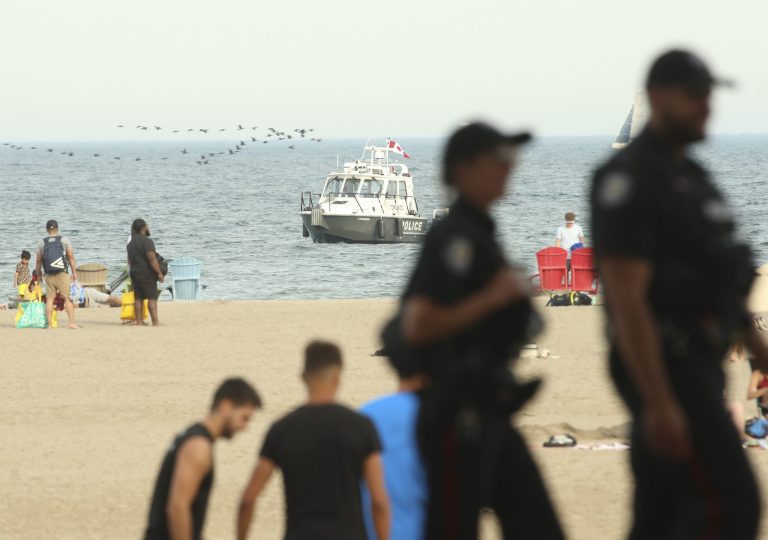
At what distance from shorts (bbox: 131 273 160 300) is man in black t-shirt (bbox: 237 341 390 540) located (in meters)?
13.6

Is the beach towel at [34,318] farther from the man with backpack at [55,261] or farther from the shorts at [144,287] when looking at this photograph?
the shorts at [144,287]

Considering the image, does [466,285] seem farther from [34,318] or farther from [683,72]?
[34,318]

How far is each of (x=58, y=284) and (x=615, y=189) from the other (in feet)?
52.1

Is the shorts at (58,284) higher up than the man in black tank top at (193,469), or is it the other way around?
the man in black tank top at (193,469)

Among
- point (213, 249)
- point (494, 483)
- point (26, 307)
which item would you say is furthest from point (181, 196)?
point (494, 483)

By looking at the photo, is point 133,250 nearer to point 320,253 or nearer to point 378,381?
point 378,381

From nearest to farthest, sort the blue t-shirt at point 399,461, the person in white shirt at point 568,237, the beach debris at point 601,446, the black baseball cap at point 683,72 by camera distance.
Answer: the black baseball cap at point 683,72 → the blue t-shirt at point 399,461 → the beach debris at point 601,446 → the person in white shirt at point 568,237

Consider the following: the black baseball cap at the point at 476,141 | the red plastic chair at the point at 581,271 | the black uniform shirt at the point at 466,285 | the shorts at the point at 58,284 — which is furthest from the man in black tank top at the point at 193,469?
the red plastic chair at the point at 581,271

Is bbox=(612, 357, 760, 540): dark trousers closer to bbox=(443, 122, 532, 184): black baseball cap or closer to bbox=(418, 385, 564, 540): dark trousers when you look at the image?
bbox=(418, 385, 564, 540): dark trousers

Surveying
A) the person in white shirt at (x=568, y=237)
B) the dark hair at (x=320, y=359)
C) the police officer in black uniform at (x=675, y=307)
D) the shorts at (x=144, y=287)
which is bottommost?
the shorts at (x=144, y=287)

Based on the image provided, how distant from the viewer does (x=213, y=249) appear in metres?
58.1

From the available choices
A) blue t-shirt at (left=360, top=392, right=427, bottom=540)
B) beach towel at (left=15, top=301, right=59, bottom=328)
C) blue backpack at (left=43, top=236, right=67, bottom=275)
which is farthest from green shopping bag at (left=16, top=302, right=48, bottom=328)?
blue t-shirt at (left=360, top=392, right=427, bottom=540)

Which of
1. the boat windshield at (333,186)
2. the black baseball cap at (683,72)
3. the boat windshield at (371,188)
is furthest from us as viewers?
the boat windshield at (333,186)

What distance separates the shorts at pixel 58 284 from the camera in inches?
724
